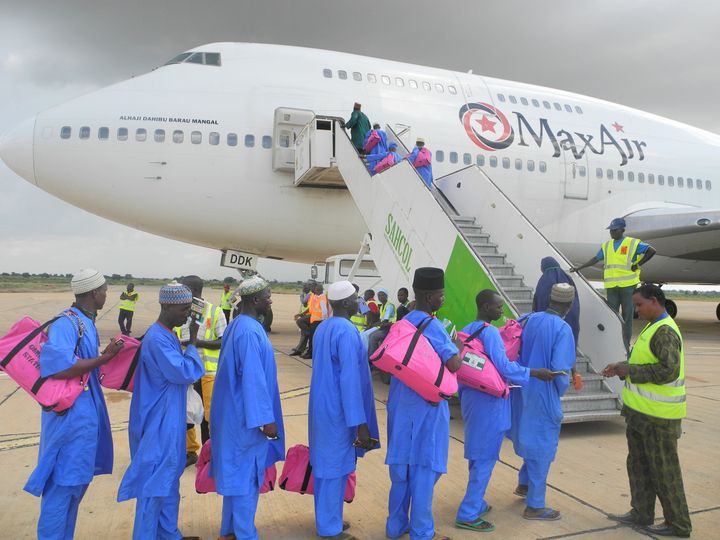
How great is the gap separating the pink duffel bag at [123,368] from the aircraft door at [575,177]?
12.3 metres

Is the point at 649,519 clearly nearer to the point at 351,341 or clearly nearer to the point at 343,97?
the point at 351,341

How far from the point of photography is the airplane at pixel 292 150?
1044 cm

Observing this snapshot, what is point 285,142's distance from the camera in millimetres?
11234

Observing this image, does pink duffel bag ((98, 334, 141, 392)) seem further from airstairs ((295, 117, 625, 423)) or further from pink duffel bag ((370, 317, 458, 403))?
airstairs ((295, 117, 625, 423))

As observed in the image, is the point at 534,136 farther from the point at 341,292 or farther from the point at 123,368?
the point at 123,368

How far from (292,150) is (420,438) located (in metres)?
8.83

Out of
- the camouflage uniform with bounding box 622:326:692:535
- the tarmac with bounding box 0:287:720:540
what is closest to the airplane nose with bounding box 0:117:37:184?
the tarmac with bounding box 0:287:720:540

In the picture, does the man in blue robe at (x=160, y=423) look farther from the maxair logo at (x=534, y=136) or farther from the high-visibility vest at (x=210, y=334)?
the maxair logo at (x=534, y=136)

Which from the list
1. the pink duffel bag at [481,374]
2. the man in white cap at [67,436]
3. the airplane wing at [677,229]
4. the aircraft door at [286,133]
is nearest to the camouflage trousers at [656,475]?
the pink duffel bag at [481,374]

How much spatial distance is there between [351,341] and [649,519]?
2277mm

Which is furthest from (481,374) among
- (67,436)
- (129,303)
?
(129,303)

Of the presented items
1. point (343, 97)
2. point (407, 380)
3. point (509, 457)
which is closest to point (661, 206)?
point (343, 97)

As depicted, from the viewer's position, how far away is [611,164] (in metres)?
14.2

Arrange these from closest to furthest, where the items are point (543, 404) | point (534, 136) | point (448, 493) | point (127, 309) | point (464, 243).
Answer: point (543, 404)
point (448, 493)
point (464, 243)
point (534, 136)
point (127, 309)
